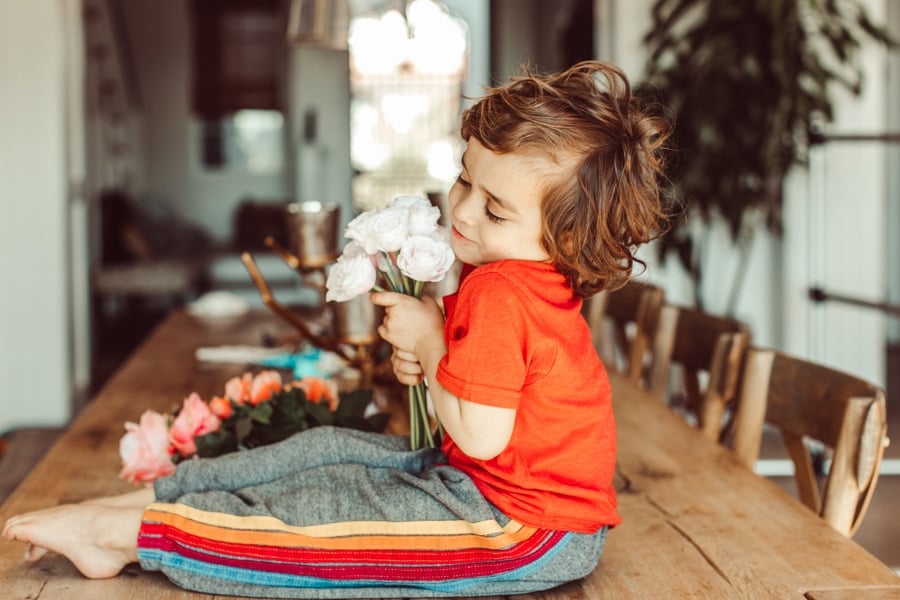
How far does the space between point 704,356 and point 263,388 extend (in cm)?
92

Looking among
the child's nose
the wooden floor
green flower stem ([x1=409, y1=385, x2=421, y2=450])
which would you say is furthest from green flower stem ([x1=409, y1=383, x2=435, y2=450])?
the wooden floor

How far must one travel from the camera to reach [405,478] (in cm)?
109

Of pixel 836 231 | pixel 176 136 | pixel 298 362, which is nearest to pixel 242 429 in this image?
pixel 298 362

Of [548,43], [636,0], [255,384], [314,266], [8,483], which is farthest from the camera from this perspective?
[548,43]

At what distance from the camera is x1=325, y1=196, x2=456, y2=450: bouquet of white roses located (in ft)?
3.53

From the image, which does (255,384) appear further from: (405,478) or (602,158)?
(602,158)

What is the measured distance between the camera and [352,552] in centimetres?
101

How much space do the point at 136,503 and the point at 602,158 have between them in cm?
63

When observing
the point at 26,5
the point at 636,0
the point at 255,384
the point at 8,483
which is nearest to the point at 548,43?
the point at 636,0

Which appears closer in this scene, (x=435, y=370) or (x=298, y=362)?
(x=435, y=370)

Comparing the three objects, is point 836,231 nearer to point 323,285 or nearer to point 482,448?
point 323,285

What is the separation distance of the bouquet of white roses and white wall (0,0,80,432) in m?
3.44

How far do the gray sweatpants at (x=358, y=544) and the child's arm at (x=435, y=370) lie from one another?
0.07 m

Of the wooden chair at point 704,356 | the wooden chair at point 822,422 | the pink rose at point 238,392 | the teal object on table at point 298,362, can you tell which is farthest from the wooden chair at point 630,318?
the pink rose at point 238,392
